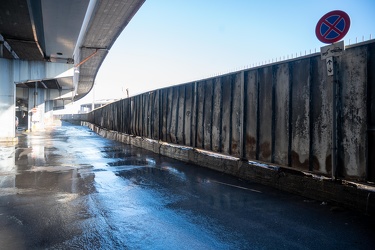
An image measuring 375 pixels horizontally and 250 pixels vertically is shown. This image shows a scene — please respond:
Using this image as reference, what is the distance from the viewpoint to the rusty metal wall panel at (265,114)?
669 centimetres

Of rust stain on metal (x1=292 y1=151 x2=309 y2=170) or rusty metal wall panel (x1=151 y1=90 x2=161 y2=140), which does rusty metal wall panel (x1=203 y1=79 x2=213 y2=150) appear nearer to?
rust stain on metal (x1=292 y1=151 x2=309 y2=170)

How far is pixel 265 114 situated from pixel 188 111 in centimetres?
410

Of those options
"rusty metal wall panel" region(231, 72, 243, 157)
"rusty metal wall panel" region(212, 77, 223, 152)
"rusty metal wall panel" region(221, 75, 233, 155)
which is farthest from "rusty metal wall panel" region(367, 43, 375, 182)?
"rusty metal wall panel" region(212, 77, 223, 152)

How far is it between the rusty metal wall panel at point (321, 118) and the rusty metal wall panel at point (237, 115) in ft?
7.39

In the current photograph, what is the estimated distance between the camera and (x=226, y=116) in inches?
327

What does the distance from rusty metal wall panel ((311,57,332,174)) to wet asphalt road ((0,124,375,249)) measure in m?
0.87

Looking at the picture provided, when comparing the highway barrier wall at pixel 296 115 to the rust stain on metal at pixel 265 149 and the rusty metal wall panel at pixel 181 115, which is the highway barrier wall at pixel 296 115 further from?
the rusty metal wall panel at pixel 181 115

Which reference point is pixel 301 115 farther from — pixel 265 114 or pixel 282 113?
pixel 265 114

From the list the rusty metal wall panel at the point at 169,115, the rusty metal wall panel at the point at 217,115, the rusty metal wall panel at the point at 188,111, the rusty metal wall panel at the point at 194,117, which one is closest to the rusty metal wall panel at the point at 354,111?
the rusty metal wall panel at the point at 217,115

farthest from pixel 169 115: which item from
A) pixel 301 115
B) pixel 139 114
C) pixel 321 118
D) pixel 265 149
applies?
pixel 321 118

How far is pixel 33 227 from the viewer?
399 cm

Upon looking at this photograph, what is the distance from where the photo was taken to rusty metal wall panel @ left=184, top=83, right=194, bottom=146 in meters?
10.2

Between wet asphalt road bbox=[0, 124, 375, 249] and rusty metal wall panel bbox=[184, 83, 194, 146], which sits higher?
rusty metal wall panel bbox=[184, 83, 194, 146]

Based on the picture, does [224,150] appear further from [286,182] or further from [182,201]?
[182,201]
